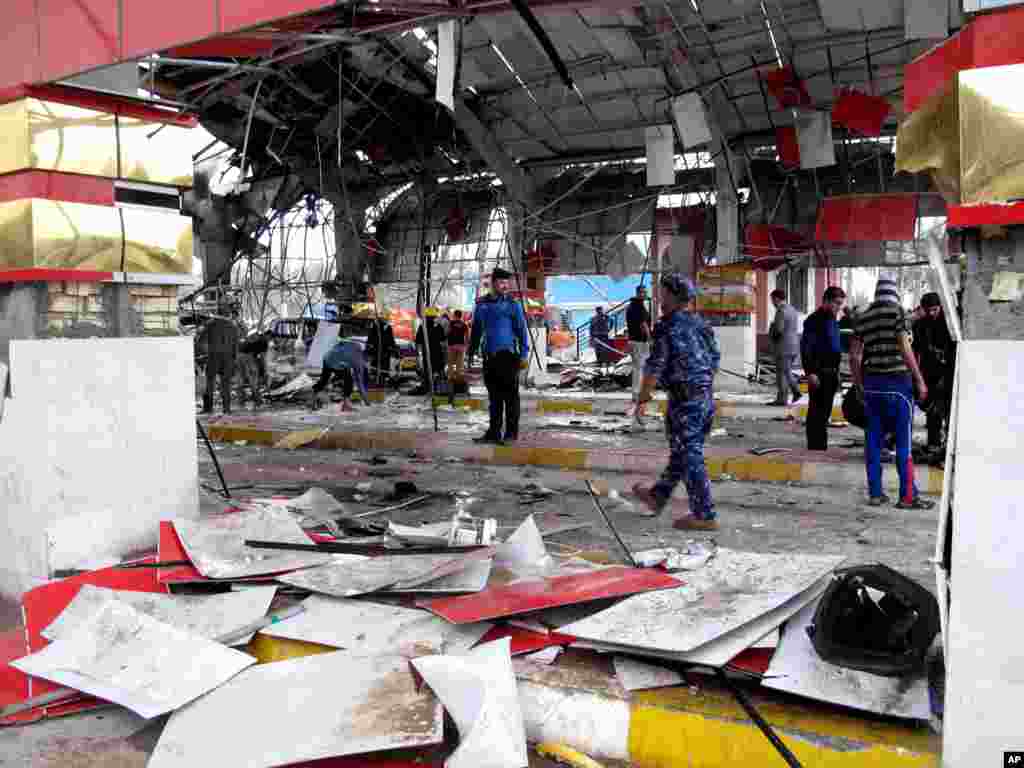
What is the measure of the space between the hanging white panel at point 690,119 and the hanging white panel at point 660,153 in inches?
41.2

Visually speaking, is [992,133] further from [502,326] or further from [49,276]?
[502,326]

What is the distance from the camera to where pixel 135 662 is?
322 centimetres

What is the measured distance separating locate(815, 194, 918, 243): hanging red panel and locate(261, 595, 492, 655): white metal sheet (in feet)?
52.7

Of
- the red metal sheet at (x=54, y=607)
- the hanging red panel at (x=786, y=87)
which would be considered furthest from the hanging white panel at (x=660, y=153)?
the red metal sheet at (x=54, y=607)

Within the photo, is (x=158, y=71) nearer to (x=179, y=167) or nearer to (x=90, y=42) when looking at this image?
(x=179, y=167)

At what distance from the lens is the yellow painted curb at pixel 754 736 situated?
258 centimetres

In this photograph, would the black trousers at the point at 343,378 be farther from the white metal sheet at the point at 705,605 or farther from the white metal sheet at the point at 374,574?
the white metal sheet at the point at 705,605

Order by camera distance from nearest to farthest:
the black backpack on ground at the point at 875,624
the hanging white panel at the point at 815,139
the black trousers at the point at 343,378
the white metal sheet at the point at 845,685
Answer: the white metal sheet at the point at 845,685
the black backpack on ground at the point at 875,624
the black trousers at the point at 343,378
the hanging white panel at the point at 815,139

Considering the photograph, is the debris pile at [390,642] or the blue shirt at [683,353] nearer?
the debris pile at [390,642]

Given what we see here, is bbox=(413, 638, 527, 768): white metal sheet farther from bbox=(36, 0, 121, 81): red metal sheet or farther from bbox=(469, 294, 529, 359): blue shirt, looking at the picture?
bbox=(469, 294, 529, 359): blue shirt

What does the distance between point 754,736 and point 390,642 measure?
141 centimetres

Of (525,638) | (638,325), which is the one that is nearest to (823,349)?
(638,325)

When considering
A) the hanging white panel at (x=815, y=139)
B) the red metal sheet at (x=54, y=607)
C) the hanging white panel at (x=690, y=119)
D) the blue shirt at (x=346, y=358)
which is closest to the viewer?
the red metal sheet at (x=54, y=607)

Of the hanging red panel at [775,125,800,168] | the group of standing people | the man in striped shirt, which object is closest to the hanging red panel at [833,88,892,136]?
the hanging red panel at [775,125,800,168]
